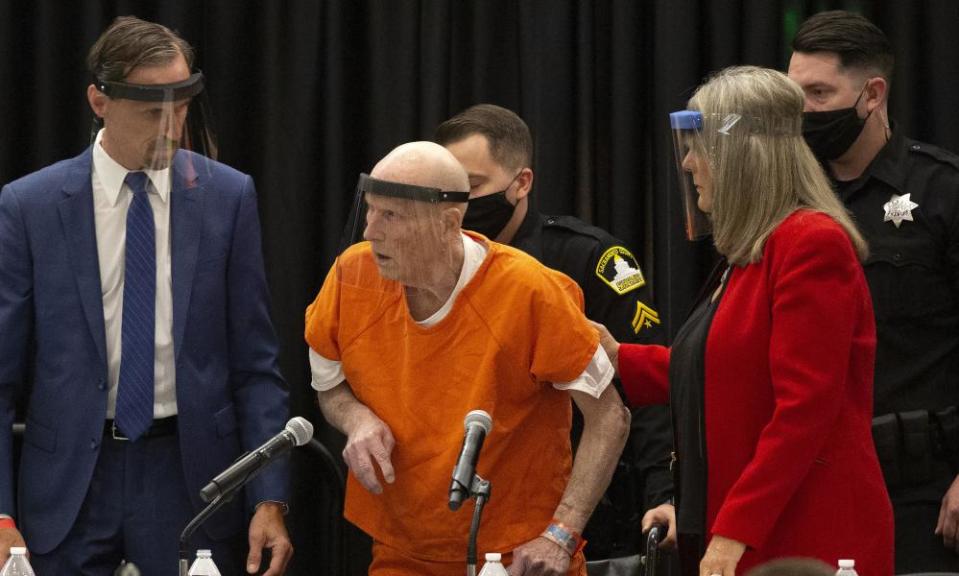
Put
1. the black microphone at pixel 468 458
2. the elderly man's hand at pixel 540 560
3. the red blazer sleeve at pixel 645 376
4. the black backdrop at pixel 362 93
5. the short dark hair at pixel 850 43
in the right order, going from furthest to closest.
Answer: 1. the black backdrop at pixel 362 93
2. the short dark hair at pixel 850 43
3. the red blazer sleeve at pixel 645 376
4. the elderly man's hand at pixel 540 560
5. the black microphone at pixel 468 458

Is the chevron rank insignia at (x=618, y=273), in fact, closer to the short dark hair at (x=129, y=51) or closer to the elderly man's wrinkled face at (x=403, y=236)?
the elderly man's wrinkled face at (x=403, y=236)

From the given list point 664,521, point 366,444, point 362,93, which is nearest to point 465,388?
point 366,444

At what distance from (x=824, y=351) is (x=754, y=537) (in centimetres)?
38

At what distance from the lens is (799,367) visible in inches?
115

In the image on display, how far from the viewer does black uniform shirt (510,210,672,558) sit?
4195 millimetres

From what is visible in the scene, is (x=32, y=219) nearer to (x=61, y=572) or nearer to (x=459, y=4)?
(x=61, y=572)

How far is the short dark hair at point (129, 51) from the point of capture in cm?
354

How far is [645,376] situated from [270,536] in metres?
0.95

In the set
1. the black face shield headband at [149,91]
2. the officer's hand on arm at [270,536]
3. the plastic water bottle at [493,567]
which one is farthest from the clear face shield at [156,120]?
the plastic water bottle at [493,567]

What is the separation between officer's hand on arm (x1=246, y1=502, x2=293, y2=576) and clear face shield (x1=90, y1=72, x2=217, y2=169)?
84cm

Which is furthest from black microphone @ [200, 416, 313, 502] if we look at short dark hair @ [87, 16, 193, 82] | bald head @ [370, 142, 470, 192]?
short dark hair @ [87, 16, 193, 82]

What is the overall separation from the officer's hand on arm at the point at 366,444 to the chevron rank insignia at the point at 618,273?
3.57ft

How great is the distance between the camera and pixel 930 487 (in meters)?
3.87

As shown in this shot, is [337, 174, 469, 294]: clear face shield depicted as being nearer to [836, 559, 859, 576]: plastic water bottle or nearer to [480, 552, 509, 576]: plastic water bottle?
[480, 552, 509, 576]: plastic water bottle
